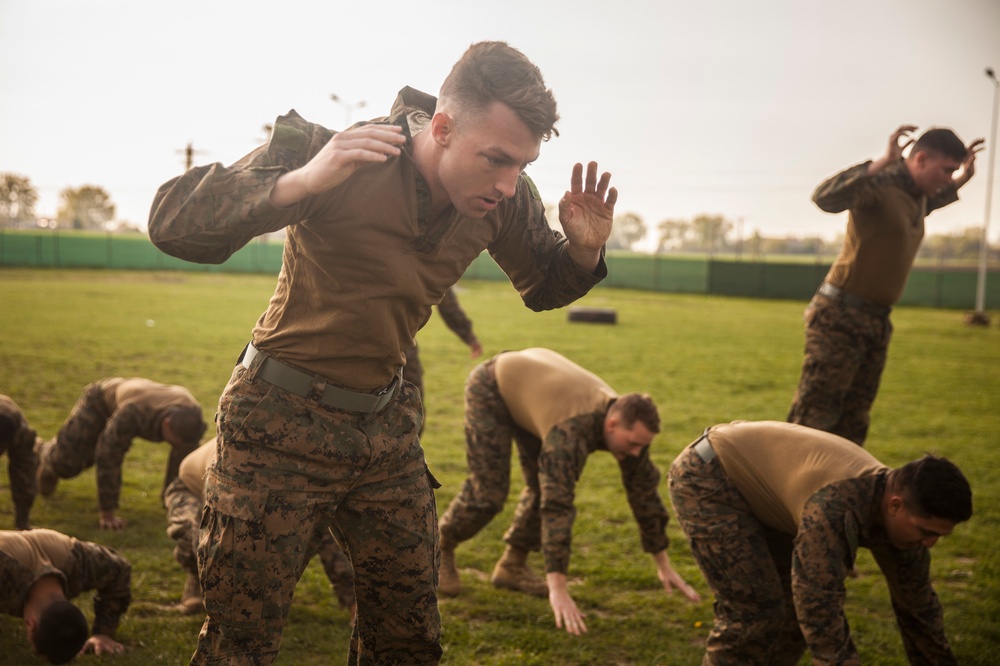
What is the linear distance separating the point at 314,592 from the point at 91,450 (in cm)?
253

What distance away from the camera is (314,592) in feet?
17.4

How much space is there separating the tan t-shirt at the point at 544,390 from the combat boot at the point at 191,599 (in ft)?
6.93

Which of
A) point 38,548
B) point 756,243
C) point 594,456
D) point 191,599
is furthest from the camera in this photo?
point 756,243

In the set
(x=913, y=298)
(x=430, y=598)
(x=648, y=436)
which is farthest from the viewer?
(x=913, y=298)

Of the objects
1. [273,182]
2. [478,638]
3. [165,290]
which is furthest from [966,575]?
[165,290]

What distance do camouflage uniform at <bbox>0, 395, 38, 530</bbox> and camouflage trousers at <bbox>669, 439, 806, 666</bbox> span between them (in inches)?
169

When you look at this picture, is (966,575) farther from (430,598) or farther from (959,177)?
(430,598)

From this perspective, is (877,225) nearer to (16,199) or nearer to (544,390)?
(544,390)

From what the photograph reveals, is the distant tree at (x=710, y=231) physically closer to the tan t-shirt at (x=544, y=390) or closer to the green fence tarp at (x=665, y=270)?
the green fence tarp at (x=665, y=270)

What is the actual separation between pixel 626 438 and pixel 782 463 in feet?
3.19

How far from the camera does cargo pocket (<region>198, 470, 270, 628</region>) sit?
102 inches

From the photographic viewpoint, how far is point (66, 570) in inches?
169

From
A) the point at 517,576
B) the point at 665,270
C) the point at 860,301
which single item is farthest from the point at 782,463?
the point at 665,270

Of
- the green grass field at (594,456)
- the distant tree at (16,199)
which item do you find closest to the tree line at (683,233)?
the distant tree at (16,199)
